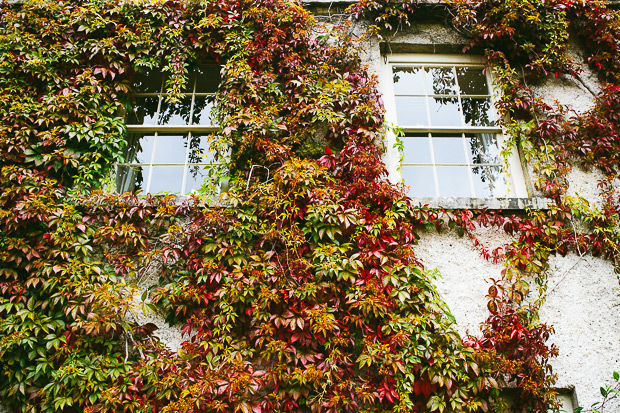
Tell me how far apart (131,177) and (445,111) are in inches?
143

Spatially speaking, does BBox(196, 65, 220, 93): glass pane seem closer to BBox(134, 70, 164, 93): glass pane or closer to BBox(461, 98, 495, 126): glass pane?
BBox(134, 70, 164, 93): glass pane

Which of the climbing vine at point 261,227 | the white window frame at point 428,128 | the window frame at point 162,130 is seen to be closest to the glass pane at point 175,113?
the window frame at point 162,130

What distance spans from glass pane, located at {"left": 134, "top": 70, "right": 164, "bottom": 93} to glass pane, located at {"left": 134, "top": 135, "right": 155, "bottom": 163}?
2.04 feet

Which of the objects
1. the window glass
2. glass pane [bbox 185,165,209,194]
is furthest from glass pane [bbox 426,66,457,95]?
glass pane [bbox 185,165,209,194]

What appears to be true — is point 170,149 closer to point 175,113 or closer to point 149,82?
point 175,113

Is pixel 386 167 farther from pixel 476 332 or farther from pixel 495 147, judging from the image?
pixel 476 332

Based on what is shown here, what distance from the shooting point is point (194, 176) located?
15.3 ft

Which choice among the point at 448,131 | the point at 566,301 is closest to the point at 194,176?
the point at 448,131

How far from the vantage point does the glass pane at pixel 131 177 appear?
15.3ft

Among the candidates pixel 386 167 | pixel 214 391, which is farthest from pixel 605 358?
pixel 214 391

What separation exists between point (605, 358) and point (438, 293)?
5.14ft

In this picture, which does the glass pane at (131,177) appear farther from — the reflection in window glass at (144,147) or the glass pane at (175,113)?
the glass pane at (175,113)

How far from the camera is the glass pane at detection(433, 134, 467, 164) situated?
4816 millimetres

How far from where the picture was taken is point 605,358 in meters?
3.83
